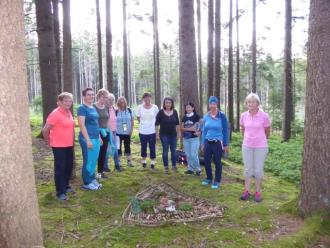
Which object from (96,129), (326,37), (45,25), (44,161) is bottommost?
(44,161)

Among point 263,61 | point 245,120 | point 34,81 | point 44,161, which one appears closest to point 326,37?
point 245,120

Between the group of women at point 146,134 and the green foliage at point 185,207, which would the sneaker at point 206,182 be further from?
the green foliage at point 185,207

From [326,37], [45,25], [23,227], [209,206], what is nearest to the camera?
[23,227]

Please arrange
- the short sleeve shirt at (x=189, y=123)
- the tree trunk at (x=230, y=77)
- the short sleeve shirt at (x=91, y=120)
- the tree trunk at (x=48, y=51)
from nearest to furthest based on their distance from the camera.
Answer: the short sleeve shirt at (x=91, y=120)
the tree trunk at (x=48, y=51)
the short sleeve shirt at (x=189, y=123)
the tree trunk at (x=230, y=77)

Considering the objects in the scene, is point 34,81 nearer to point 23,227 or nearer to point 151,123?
point 151,123

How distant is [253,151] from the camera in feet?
22.1

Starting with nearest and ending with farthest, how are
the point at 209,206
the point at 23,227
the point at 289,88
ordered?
1. the point at 23,227
2. the point at 209,206
3. the point at 289,88

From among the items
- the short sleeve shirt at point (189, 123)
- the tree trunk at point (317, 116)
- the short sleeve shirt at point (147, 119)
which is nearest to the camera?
the tree trunk at point (317, 116)

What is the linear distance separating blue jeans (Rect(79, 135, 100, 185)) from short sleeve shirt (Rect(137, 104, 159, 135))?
2000mm

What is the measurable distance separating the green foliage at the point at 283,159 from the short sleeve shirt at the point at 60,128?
5917 millimetres

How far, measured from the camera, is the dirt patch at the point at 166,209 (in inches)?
219

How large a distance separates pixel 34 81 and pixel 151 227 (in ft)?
233

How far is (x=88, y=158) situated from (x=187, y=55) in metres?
4.20

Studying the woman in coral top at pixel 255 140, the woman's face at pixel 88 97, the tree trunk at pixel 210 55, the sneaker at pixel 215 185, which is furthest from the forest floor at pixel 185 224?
the tree trunk at pixel 210 55
